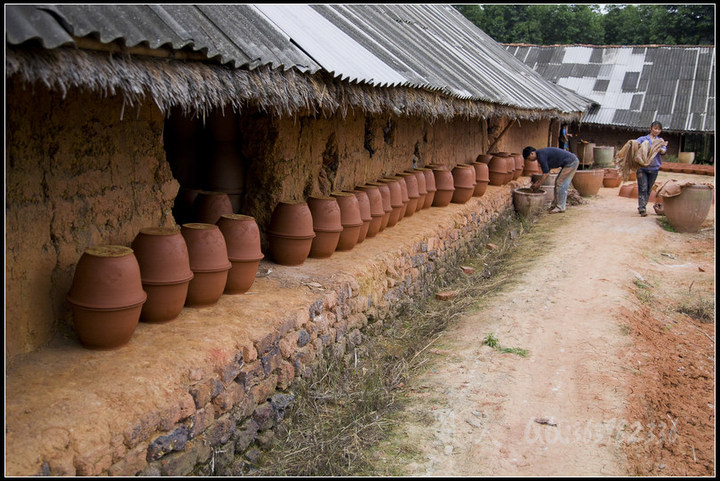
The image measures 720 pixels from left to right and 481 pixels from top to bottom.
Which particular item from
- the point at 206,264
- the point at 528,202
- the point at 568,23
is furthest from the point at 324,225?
the point at 568,23

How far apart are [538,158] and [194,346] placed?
883 centimetres

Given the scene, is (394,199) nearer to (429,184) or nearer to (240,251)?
(429,184)

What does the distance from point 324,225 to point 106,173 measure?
203 cm

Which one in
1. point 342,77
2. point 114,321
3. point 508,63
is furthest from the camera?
point 508,63

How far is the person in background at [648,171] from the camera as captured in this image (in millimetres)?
10164

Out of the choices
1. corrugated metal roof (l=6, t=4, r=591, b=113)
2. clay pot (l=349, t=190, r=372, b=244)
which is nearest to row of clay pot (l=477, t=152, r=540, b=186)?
corrugated metal roof (l=6, t=4, r=591, b=113)

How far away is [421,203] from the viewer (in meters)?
7.70

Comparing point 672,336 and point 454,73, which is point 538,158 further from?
point 672,336

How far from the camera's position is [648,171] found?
1041 centimetres

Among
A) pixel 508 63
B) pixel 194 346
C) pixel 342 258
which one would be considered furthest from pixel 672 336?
pixel 508 63

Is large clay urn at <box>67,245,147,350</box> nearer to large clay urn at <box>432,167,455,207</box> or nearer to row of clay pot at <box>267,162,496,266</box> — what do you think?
row of clay pot at <box>267,162,496,266</box>

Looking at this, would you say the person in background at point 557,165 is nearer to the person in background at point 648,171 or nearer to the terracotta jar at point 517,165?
the terracotta jar at point 517,165

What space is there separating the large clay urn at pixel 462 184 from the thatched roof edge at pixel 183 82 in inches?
144

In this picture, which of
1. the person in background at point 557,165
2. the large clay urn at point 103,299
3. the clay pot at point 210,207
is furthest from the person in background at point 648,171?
the large clay urn at point 103,299
